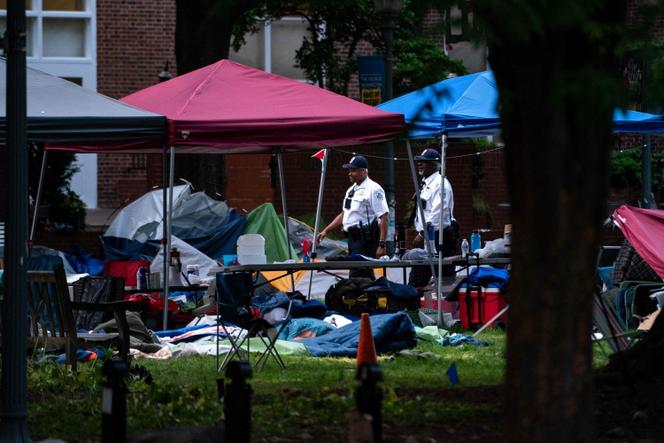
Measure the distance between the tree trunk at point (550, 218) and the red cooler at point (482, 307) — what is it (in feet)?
29.5

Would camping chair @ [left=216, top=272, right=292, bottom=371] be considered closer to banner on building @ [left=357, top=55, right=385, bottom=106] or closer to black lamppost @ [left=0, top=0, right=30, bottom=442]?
black lamppost @ [left=0, top=0, right=30, bottom=442]

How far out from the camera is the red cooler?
1473cm

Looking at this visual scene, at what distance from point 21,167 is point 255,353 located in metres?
4.95

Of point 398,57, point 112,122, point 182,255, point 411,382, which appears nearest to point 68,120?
point 112,122

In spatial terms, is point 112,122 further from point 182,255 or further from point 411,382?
point 182,255

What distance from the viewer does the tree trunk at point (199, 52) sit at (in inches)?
852

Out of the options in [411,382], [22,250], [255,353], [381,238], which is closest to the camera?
[22,250]

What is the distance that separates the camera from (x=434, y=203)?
16672 millimetres

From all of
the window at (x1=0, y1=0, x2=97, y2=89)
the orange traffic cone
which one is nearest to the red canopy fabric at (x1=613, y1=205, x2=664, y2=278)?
the orange traffic cone

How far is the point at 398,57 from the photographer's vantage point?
24672 millimetres

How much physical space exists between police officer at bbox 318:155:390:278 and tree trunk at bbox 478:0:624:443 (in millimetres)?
10722

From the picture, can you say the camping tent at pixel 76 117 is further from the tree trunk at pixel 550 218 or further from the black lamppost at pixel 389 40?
the tree trunk at pixel 550 218

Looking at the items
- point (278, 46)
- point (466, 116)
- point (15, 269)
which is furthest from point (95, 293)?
point (278, 46)

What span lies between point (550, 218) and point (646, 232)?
27.1 feet
